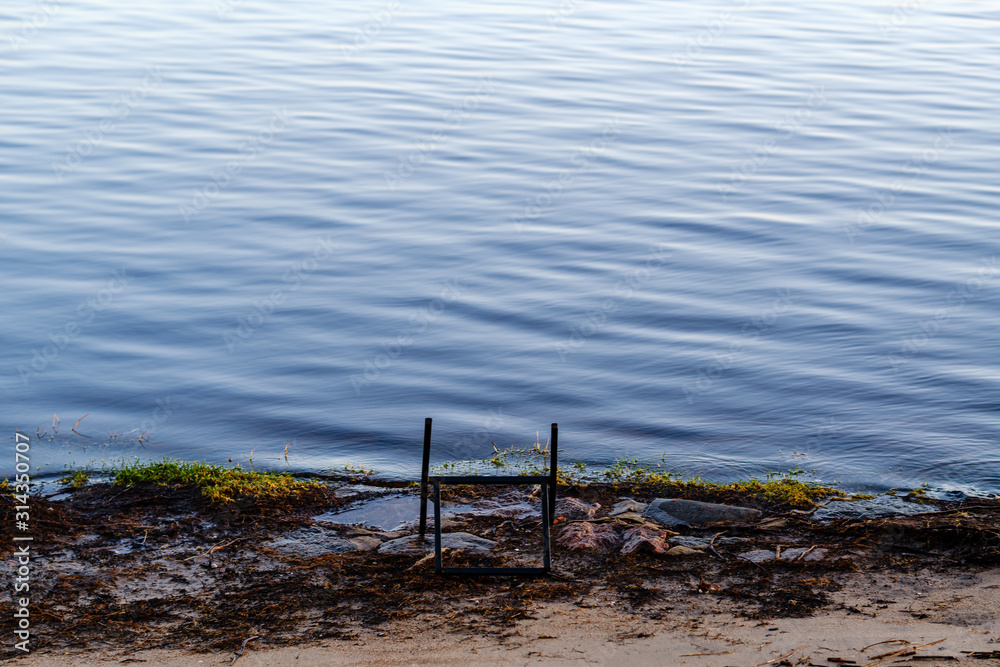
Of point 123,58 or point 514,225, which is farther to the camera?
point 123,58

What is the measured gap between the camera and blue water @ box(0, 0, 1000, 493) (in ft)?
38.4

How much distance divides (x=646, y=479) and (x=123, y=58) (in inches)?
1092

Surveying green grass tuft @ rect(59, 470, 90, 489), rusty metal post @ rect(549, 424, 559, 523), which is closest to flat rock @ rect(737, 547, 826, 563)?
rusty metal post @ rect(549, 424, 559, 523)

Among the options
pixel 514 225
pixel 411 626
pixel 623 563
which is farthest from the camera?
pixel 514 225

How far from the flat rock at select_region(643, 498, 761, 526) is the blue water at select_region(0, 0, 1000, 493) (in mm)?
1680

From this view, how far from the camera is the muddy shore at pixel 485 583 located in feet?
21.7

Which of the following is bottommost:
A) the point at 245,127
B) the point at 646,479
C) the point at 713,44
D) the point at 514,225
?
the point at 646,479

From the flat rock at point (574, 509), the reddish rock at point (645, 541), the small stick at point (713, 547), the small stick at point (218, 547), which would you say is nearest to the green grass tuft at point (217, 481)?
the small stick at point (218, 547)

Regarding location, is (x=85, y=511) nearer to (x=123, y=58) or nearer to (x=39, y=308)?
(x=39, y=308)

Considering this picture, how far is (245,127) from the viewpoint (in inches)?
1005

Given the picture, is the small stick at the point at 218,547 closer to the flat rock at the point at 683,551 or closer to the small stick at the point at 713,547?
the flat rock at the point at 683,551

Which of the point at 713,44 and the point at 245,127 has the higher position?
the point at 713,44

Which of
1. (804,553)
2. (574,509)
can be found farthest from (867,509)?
(574,509)

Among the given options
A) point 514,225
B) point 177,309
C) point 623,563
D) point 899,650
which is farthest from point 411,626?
point 514,225
